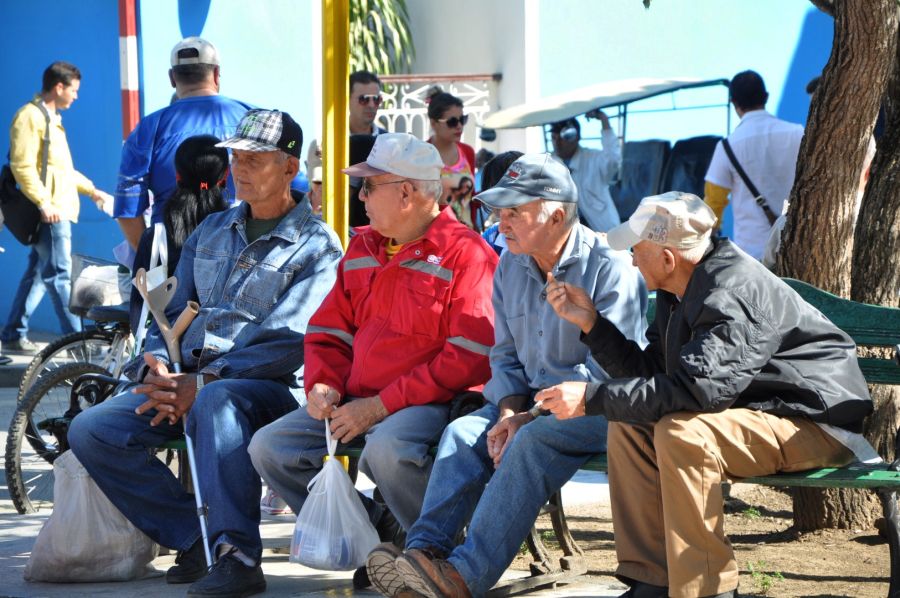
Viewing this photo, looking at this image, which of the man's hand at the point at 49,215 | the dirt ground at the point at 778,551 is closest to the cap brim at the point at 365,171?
the dirt ground at the point at 778,551

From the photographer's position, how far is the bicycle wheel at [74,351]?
22.8ft

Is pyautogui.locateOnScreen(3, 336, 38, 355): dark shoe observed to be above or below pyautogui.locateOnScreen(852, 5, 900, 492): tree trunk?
below

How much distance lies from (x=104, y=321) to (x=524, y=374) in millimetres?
2962

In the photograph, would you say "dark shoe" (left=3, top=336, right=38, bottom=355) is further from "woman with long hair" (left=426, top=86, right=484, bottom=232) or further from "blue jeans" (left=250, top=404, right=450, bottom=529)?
"blue jeans" (left=250, top=404, right=450, bottom=529)

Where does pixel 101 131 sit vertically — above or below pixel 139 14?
below

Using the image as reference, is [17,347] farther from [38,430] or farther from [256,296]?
[256,296]

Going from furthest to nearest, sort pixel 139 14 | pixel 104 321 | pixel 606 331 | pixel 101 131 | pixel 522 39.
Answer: pixel 522 39
pixel 101 131
pixel 139 14
pixel 104 321
pixel 606 331

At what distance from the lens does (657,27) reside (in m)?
13.3

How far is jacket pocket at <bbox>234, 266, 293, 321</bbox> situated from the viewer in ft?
17.2

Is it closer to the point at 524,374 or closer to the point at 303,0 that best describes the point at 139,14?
the point at 303,0

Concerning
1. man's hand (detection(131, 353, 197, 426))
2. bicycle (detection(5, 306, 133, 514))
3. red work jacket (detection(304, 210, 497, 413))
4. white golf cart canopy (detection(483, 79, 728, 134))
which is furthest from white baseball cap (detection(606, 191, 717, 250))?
white golf cart canopy (detection(483, 79, 728, 134))

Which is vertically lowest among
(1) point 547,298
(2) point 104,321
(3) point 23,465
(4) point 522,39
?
(3) point 23,465

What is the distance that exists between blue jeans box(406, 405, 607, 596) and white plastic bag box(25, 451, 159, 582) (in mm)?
1270

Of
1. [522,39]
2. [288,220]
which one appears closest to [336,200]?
[288,220]
